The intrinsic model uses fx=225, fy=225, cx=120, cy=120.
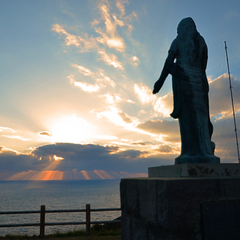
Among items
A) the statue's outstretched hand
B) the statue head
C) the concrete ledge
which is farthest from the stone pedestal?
the statue head

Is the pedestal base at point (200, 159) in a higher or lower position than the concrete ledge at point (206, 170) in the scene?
higher

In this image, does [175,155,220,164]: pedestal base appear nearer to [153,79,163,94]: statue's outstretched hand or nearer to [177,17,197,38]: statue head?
[153,79,163,94]: statue's outstretched hand

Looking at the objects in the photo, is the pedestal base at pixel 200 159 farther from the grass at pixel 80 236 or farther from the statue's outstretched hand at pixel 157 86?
the grass at pixel 80 236

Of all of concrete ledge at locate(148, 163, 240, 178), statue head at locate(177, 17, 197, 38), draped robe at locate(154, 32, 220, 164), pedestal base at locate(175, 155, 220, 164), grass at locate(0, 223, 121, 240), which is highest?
statue head at locate(177, 17, 197, 38)

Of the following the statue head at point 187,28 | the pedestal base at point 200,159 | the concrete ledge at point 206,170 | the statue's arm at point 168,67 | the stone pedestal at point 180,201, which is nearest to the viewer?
the stone pedestal at point 180,201

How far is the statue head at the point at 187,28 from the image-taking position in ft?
14.9

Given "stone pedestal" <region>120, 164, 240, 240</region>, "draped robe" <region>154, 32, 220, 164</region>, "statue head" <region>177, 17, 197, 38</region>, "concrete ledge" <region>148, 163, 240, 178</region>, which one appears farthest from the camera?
"statue head" <region>177, 17, 197, 38</region>

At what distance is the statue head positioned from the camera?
14.9ft

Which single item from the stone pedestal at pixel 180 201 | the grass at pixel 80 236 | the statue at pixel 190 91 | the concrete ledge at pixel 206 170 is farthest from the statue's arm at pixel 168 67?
the grass at pixel 80 236

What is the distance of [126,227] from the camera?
3.63 metres

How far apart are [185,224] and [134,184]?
113cm

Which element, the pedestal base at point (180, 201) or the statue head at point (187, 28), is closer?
the pedestal base at point (180, 201)

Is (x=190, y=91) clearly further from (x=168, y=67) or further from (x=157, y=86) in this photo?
(x=157, y=86)

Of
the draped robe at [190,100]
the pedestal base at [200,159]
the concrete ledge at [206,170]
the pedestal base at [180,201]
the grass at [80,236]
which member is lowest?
the grass at [80,236]
